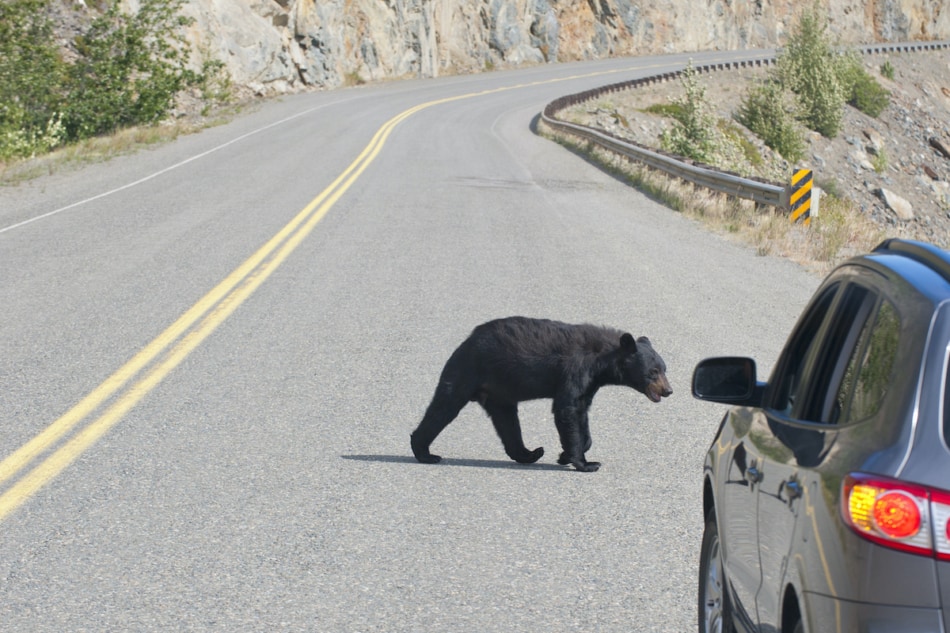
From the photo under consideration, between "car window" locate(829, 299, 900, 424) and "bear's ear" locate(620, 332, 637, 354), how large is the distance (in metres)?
3.34

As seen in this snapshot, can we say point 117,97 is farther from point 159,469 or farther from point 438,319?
point 159,469

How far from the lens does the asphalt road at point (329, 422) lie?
4.66 m

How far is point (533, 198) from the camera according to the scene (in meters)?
22.0

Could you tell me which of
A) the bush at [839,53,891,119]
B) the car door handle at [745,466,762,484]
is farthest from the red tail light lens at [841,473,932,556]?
the bush at [839,53,891,119]

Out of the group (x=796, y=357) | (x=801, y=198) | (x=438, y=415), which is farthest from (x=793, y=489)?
(x=801, y=198)

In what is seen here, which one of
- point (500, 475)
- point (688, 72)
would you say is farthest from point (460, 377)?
point (688, 72)

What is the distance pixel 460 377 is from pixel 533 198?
15871mm

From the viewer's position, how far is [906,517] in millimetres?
2203

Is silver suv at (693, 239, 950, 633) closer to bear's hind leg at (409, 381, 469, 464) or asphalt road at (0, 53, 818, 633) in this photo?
asphalt road at (0, 53, 818, 633)

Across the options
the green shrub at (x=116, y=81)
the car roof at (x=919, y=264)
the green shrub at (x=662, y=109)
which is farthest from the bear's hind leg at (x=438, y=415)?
the green shrub at (x=662, y=109)

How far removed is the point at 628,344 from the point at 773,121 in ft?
181

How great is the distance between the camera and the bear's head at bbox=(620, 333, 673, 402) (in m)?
6.30

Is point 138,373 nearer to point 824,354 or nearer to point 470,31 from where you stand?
point 824,354

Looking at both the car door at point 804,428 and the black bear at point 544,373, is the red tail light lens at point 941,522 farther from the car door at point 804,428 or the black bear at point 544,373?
the black bear at point 544,373
